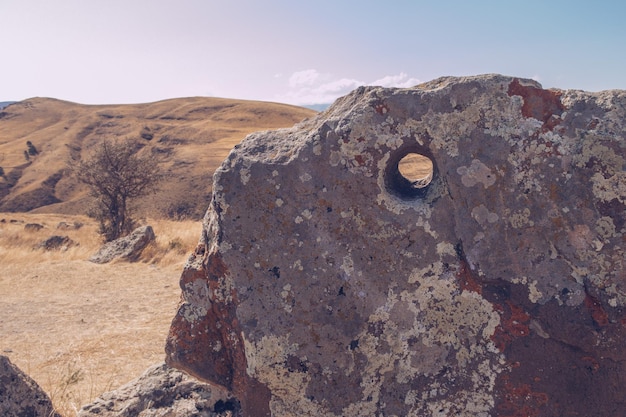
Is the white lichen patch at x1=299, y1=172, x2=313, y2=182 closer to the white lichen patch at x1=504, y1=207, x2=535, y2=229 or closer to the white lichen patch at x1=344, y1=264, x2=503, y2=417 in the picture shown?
the white lichen patch at x1=344, y1=264, x2=503, y2=417

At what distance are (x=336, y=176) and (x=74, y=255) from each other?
12.4 metres

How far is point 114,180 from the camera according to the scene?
61.8 feet

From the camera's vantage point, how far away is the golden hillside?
1492 inches

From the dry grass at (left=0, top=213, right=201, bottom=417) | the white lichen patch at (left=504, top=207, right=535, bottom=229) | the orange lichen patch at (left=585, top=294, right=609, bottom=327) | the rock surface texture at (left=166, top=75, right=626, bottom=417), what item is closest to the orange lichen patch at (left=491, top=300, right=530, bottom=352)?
the rock surface texture at (left=166, top=75, right=626, bottom=417)

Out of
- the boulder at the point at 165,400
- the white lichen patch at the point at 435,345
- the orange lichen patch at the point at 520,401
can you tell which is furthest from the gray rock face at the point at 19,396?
the orange lichen patch at the point at 520,401

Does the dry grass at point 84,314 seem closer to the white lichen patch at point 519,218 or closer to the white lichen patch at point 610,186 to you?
the white lichen patch at point 519,218

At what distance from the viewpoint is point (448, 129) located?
3191 mm

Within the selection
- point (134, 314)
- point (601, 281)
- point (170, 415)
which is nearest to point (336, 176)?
point (601, 281)

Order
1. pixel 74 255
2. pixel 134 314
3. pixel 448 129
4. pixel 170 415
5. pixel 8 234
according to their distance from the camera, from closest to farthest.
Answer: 1. pixel 448 129
2. pixel 170 415
3. pixel 134 314
4. pixel 74 255
5. pixel 8 234

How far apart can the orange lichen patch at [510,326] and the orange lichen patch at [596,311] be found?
0.36 m

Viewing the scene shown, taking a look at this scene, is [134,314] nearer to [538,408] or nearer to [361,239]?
[361,239]

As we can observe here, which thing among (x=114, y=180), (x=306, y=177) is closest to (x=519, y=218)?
(x=306, y=177)

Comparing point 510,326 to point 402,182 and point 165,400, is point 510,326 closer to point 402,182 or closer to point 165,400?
point 402,182

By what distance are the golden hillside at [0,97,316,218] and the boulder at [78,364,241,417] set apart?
21.8 m
